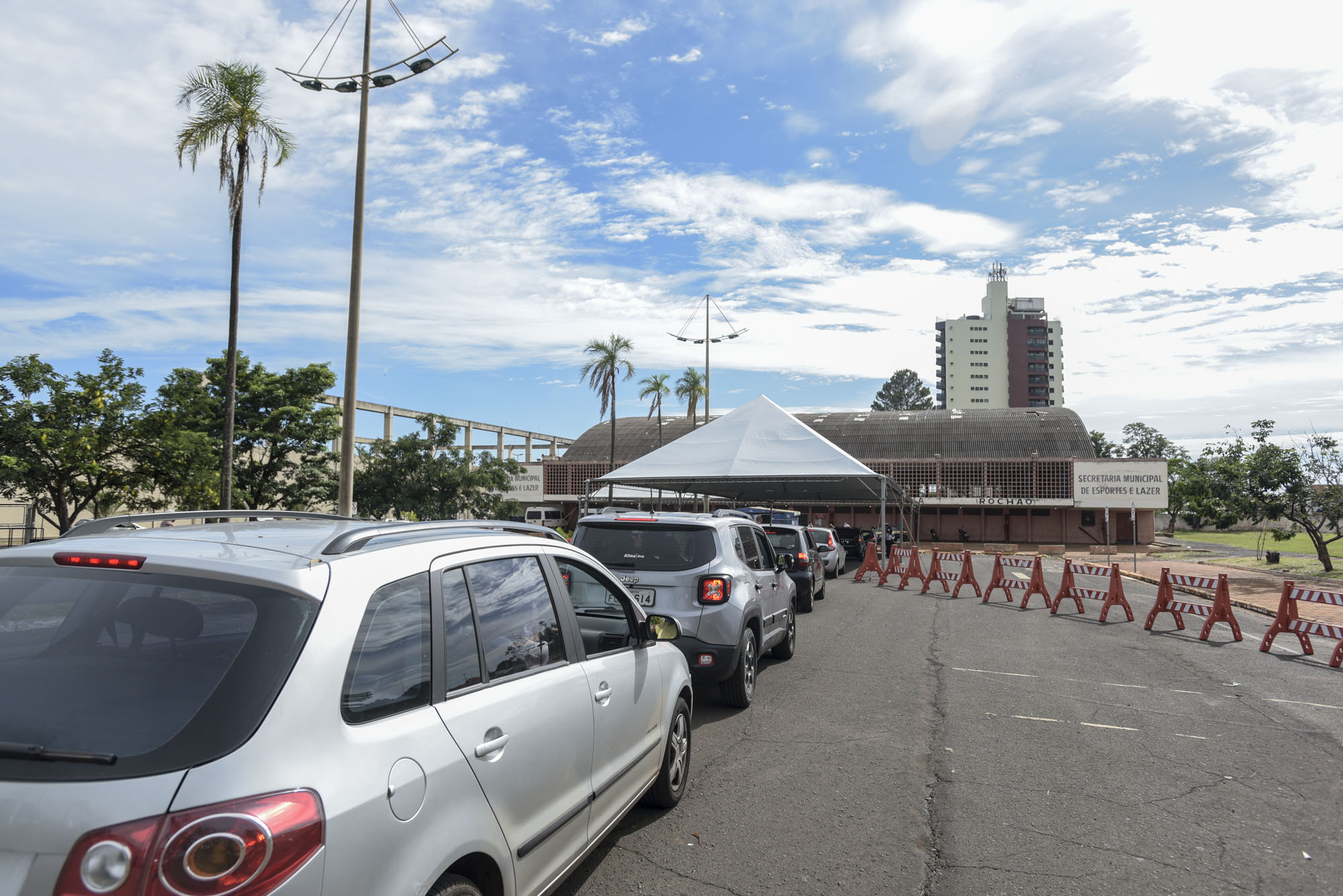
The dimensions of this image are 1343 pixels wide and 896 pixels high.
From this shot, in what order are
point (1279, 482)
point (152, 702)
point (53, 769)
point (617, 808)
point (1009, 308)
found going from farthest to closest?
point (1009, 308) → point (1279, 482) → point (617, 808) → point (152, 702) → point (53, 769)

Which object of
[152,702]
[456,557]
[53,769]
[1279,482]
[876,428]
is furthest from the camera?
[876,428]

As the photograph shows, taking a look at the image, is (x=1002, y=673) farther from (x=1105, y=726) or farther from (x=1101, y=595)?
(x=1101, y=595)

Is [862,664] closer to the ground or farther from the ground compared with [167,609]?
closer to the ground

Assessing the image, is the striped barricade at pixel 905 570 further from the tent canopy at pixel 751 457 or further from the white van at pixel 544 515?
the white van at pixel 544 515

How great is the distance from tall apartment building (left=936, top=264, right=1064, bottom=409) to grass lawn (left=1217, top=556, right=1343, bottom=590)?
93.3 meters

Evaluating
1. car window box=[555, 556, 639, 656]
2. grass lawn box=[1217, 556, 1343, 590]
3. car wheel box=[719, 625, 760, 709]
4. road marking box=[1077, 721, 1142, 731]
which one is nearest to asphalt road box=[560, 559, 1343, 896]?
road marking box=[1077, 721, 1142, 731]

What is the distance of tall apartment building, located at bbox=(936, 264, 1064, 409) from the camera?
5049 inches

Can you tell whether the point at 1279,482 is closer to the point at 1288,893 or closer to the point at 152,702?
the point at 1288,893

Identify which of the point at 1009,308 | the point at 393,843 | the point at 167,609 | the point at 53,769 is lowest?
the point at 393,843

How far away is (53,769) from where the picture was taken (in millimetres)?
2113

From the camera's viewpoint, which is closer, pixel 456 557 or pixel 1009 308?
pixel 456 557

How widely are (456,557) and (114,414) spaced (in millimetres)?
18089

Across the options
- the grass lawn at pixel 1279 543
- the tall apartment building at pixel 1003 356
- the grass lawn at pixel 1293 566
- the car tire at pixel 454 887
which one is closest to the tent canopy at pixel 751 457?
the grass lawn at pixel 1293 566

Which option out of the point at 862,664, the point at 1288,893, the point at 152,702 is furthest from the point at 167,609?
the point at 862,664
